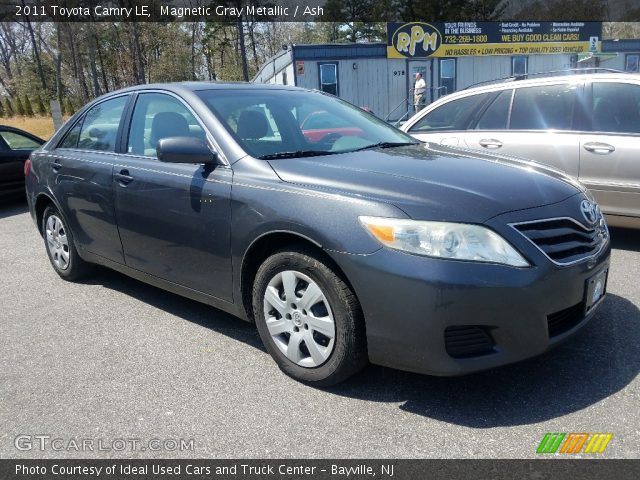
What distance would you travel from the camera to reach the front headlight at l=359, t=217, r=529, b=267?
2.42 metres

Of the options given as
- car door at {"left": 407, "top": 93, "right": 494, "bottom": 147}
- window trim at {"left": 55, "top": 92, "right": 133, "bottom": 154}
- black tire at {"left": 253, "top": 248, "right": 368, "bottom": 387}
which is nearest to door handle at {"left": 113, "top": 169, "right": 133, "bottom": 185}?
window trim at {"left": 55, "top": 92, "right": 133, "bottom": 154}

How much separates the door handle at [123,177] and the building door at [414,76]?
19094 mm

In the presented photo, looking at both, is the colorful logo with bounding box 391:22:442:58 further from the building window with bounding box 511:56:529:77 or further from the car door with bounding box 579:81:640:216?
the car door with bounding box 579:81:640:216

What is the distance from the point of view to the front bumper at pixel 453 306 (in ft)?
7.85

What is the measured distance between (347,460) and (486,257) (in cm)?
106

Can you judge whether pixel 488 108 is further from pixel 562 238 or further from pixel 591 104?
pixel 562 238

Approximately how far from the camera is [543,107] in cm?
543

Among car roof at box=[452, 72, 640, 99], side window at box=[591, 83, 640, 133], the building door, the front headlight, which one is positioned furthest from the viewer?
the building door

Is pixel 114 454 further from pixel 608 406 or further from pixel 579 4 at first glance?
pixel 579 4

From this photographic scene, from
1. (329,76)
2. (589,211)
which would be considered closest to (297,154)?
(589,211)

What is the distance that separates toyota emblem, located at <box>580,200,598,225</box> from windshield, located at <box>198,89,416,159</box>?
50.9 inches

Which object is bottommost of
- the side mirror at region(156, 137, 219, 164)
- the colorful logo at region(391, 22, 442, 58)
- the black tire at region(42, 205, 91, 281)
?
the black tire at region(42, 205, 91, 281)

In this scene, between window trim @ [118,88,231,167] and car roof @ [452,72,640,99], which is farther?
car roof @ [452,72,640,99]

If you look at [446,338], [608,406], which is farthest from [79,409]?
[608,406]
